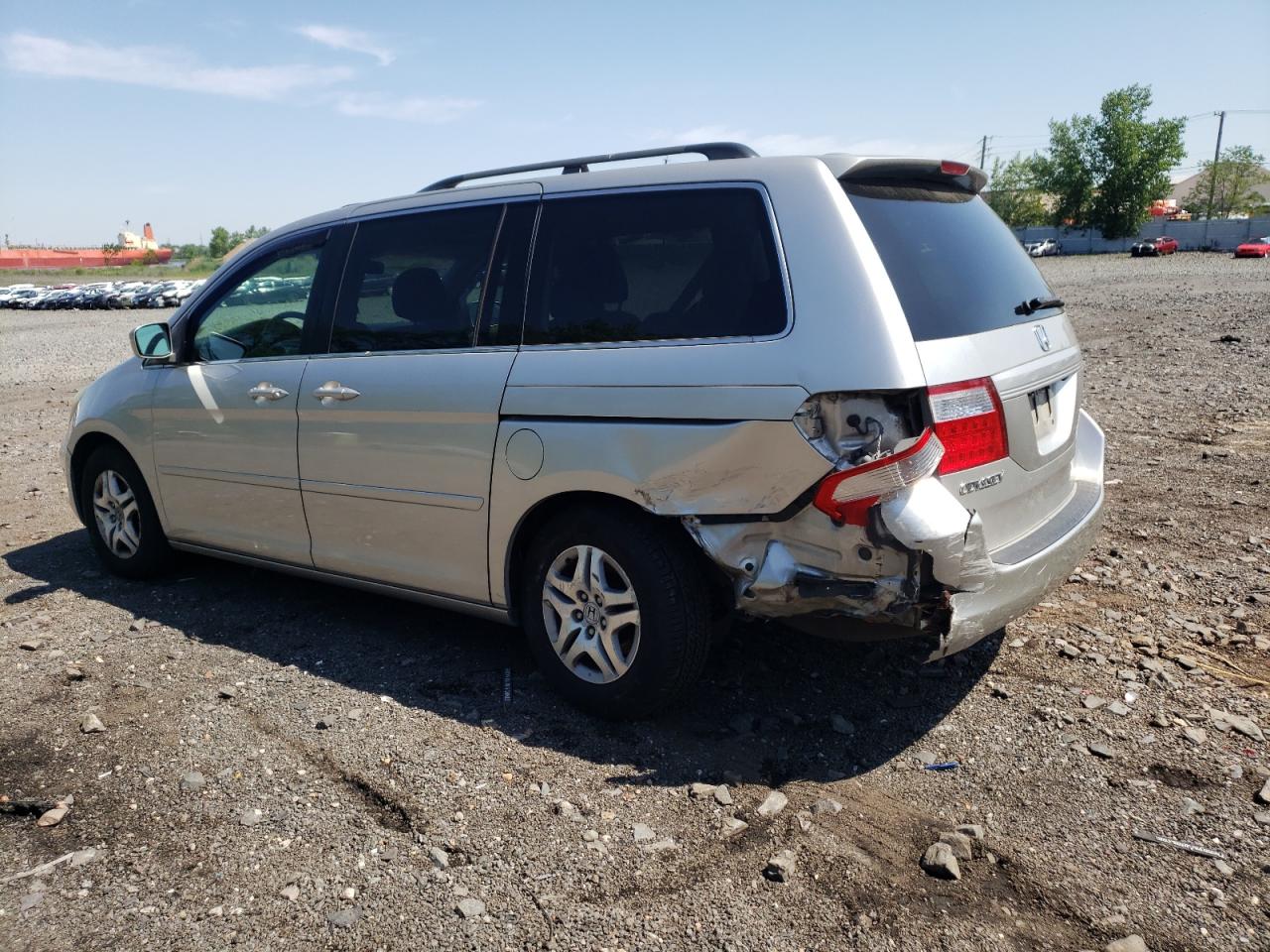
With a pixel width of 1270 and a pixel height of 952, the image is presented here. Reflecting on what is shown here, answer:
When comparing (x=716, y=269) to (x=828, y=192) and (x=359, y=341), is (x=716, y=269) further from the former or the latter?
(x=359, y=341)

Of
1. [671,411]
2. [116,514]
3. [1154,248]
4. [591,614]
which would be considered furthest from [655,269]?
[1154,248]

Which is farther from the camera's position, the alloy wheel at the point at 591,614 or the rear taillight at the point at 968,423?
the alloy wheel at the point at 591,614

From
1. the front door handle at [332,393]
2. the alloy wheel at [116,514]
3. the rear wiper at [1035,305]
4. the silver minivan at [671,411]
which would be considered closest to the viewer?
the silver minivan at [671,411]

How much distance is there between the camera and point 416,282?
4297 mm

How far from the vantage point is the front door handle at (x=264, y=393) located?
4605 mm

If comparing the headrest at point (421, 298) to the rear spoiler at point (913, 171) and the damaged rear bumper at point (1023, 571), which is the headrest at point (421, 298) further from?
the damaged rear bumper at point (1023, 571)

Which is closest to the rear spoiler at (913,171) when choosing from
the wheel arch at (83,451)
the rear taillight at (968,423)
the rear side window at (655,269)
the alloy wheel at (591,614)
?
the rear side window at (655,269)

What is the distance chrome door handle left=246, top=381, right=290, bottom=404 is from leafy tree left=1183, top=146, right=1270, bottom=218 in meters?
104

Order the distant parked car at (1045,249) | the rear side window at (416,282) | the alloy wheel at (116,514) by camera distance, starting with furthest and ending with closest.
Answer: the distant parked car at (1045,249), the alloy wheel at (116,514), the rear side window at (416,282)

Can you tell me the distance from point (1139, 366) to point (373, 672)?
10621mm

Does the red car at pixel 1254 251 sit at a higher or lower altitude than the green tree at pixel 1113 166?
lower

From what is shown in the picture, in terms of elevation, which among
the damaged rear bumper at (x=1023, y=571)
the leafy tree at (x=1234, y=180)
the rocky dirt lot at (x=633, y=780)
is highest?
the leafy tree at (x=1234, y=180)

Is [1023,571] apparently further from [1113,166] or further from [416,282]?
[1113,166]

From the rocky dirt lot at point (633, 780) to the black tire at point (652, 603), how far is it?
0.64ft
